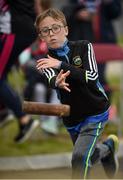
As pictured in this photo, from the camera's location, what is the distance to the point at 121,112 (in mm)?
8328

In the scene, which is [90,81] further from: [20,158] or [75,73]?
[20,158]

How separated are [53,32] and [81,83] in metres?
0.43

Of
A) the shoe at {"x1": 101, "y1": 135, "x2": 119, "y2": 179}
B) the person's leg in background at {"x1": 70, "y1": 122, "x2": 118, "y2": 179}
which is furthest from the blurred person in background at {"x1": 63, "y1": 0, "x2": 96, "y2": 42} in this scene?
the person's leg in background at {"x1": 70, "y1": 122, "x2": 118, "y2": 179}

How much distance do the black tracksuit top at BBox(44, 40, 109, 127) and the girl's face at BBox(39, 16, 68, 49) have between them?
0.35 feet

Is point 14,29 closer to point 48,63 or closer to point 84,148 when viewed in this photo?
point 48,63

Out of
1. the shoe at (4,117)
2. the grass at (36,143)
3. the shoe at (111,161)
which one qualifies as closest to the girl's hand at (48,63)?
the shoe at (111,161)

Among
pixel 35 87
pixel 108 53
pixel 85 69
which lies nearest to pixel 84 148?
pixel 85 69

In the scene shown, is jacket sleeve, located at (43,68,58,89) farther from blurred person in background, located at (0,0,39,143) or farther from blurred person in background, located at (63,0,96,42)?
blurred person in background, located at (63,0,96,42)

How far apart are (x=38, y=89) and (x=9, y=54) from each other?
2.31 metres

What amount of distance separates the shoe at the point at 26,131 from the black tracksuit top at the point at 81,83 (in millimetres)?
2149

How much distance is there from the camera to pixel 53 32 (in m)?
4.92

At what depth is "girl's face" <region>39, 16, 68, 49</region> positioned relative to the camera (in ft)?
16.2

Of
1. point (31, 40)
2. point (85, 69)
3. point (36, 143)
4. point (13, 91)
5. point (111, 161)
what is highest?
point (31, 40)

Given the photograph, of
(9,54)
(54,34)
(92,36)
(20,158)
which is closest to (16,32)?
(9,54)
